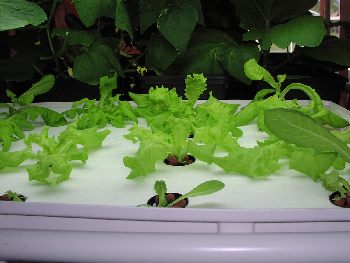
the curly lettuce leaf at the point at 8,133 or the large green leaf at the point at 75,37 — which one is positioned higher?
the large green leaf at the point at 75,37

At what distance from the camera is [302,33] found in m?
0.89

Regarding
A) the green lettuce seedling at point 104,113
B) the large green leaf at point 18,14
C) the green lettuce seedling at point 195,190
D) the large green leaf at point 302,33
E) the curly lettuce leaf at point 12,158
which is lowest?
the green lettuce seedling at point 104,113

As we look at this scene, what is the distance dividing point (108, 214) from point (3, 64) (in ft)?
2.50

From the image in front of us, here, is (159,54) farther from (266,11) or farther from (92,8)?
(266,11)

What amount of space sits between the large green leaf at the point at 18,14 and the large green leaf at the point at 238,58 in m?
0.42

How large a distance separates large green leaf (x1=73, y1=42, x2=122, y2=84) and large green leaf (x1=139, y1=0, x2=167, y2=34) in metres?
0.10

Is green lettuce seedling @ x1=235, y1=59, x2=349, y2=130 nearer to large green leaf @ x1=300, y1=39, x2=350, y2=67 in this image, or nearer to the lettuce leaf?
the lettuce leaf

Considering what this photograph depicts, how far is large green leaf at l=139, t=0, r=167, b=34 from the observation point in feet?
3.43

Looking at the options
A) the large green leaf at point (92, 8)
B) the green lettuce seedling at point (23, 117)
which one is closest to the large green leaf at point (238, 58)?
the large green leaf at point (92, 8)

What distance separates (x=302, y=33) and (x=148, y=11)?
0.34 meters

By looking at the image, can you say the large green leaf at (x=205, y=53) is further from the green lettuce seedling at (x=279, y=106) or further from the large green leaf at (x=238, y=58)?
the green lettuce seedling at (x=279, y=106)

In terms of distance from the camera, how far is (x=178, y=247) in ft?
0.95

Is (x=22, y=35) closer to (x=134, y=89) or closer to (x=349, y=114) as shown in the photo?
(x=134, y=89)

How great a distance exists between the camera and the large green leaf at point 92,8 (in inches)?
37.8
